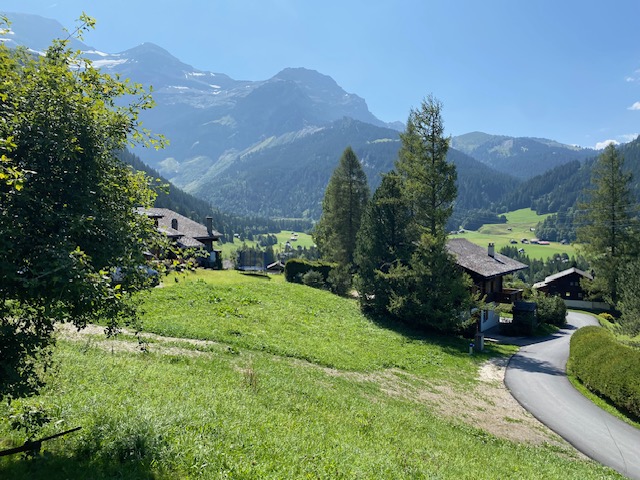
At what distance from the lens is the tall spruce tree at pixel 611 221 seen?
62688 mm

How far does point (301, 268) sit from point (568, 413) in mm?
38144

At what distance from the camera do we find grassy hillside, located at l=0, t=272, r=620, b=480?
8234 millimetres

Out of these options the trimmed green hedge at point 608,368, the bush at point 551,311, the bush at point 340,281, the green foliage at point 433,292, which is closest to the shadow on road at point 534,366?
the trimmed green hedge at point 608,368

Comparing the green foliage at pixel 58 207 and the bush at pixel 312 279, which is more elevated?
the green foliage at pixel 58 207

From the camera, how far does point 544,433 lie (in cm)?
1983

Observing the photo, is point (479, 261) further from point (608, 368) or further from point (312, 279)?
point (608, 368)

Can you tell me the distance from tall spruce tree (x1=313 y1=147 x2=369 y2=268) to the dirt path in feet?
123

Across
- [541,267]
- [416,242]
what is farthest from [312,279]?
[541,267]

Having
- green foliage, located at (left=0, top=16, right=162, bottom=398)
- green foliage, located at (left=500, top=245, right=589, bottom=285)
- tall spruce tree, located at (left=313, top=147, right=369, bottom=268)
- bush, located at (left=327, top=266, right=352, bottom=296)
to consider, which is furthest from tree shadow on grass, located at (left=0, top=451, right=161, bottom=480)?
green foliage, located at (left=500, top=245, right=589, bottom=285)

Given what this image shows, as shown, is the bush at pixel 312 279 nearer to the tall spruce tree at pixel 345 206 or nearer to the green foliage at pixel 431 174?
the tall spruce tree at pixel 345 206

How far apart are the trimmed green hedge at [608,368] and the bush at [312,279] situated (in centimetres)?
3056

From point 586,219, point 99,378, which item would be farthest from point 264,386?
point 586,219

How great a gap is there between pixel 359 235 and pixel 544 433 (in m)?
28.3

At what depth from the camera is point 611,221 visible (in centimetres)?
6319
